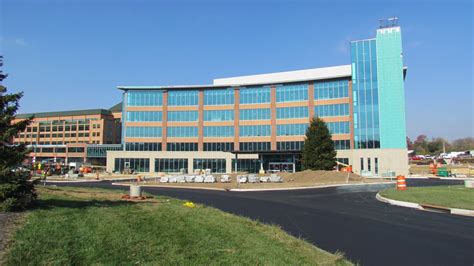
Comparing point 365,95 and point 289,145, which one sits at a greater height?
point 365,95

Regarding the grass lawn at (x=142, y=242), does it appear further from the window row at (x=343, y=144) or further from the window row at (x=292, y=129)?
the window row at (x=292, y=129)

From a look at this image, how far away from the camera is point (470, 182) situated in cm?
2673

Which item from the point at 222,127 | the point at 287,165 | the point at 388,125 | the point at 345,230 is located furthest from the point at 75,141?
the point at 345,230

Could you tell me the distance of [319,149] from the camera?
47.8 metres

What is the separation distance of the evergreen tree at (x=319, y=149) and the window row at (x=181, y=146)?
30683 mm

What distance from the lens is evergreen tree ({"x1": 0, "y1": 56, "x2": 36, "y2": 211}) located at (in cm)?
947

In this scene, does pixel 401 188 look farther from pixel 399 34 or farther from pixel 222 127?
pixel 222 127

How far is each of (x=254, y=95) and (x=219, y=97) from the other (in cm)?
695

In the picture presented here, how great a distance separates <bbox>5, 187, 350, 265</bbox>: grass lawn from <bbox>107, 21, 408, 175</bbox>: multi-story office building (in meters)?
54.4

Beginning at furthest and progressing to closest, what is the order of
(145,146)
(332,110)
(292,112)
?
(145,146), (292,112), (332,110)

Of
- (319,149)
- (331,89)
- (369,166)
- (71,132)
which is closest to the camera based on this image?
(319,149)

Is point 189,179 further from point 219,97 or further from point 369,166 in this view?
point 219,97

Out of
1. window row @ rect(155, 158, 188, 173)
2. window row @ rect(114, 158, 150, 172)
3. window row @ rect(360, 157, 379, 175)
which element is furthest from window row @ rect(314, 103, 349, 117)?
window row @ rect(114, 158, 150, 172)

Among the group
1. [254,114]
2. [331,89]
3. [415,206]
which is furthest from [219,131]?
[415,206]
